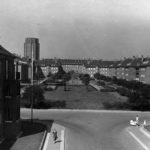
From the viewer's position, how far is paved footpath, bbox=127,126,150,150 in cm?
2217

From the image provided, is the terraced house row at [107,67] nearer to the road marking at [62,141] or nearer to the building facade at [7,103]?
the road marking at [62,141]

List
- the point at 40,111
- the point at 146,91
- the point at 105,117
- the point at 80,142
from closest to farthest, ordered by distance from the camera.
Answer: the point at 80,142, the point at 105,117, the point at 40,111, the point at 146,91

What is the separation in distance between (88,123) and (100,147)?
9.26 meters

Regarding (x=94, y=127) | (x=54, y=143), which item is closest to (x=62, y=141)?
(x=54, y=143)

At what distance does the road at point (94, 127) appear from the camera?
71.5 feet

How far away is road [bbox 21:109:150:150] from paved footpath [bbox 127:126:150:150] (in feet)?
1.35

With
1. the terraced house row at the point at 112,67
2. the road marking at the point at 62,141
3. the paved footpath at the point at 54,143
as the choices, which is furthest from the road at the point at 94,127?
the terraced house row at the point at 112,67

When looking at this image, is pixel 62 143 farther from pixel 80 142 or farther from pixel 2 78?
pixel 2 78

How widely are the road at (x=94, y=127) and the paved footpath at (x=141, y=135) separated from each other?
41 centimetres

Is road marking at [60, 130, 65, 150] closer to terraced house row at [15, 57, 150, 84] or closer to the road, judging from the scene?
the road

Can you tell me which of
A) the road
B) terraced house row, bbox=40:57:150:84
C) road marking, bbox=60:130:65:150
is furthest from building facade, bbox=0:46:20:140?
terraced house row, bbox=40:57:150:84

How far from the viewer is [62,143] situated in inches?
856

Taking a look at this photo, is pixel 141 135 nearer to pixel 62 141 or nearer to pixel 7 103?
pixel 62 141

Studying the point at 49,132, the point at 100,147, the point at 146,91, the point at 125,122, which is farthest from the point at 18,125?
the point at 146,91
